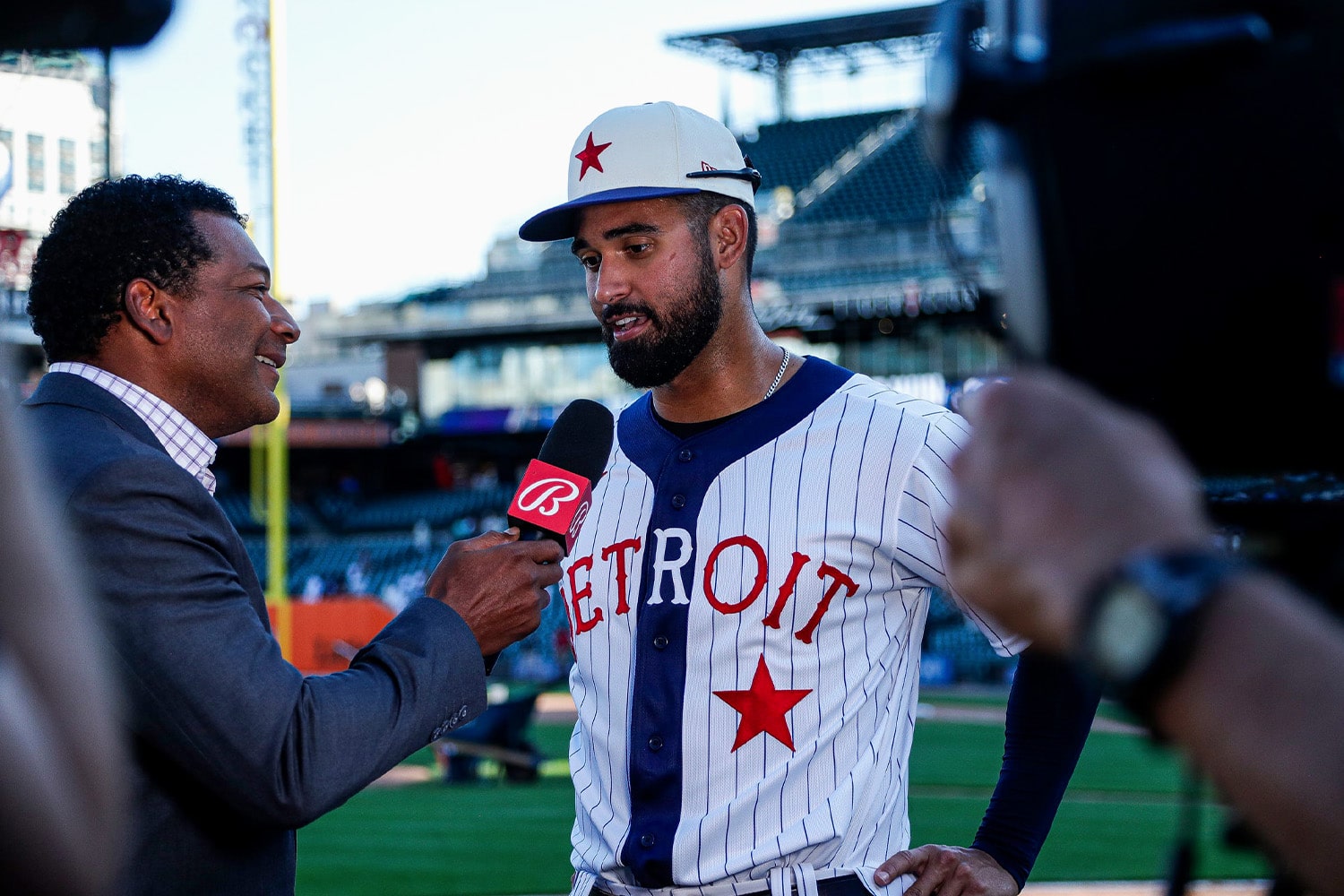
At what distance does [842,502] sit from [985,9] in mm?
1538

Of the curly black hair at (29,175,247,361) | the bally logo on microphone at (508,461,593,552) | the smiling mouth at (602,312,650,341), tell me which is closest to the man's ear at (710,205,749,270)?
the smiling mouth at (602,312,650,341)

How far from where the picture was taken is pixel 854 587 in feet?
8.49

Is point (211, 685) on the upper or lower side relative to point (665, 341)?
lower

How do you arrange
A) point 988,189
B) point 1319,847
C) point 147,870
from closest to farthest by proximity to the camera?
1. point 1319,847
2. point 988,189
3. point 147,870

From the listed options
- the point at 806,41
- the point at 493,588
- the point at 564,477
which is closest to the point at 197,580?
the point at 493,588

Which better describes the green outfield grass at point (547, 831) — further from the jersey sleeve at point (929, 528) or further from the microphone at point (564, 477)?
the microphone at point (564, 477)

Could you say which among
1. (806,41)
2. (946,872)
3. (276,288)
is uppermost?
(806,41)

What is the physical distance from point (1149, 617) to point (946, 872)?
6.02 feet

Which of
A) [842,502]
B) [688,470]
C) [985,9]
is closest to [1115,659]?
[985,9]

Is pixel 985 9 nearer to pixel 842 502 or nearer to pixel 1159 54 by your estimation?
pixel 1159 54

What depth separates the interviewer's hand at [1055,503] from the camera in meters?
0.90

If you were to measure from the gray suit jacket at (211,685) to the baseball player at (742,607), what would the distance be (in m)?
0.55

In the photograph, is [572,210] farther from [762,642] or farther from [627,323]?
[762,642]

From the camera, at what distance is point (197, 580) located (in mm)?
1934
